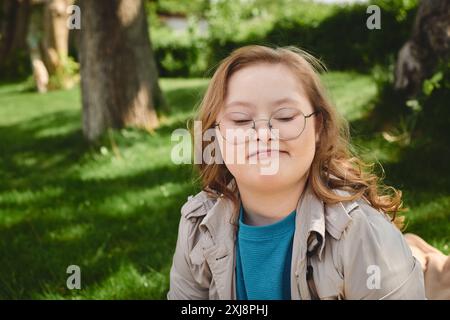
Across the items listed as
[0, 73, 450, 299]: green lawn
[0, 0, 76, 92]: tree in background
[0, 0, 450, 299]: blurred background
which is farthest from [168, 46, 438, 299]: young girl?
[0, 0, 76, 92]: tree in background

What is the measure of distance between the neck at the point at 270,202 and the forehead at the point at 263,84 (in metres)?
0.32

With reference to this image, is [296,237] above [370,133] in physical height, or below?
above

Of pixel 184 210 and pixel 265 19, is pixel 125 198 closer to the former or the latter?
pixel 184 210

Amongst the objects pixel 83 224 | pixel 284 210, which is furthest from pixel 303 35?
pixel 284 210

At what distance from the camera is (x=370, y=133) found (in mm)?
5094

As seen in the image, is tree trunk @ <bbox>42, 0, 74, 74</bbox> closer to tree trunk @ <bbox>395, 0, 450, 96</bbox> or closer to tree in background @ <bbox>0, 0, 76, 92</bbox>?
tree in background @ <bbox>0, 0, 76, 92</bbox>

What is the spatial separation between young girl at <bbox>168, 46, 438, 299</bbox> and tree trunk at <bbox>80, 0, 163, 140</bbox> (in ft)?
13.6

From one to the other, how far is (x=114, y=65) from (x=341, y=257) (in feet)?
15.5

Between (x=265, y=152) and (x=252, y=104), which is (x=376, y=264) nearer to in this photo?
(x=265, y=152)

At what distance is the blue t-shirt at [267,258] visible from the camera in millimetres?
1974

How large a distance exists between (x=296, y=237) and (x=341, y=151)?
0.51 metres

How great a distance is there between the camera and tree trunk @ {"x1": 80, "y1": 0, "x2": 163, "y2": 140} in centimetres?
605

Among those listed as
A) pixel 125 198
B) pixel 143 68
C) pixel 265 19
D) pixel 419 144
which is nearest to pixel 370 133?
pixel 419 144
